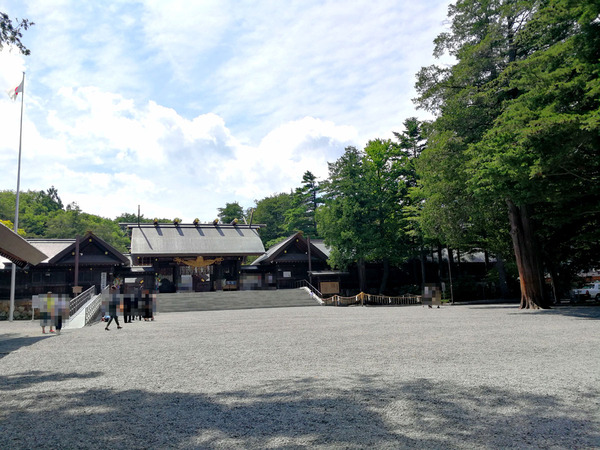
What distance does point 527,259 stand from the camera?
64.0 feet

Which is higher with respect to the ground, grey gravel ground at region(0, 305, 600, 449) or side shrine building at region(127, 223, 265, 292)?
side shrine building at region(127, 223, 265, 292)

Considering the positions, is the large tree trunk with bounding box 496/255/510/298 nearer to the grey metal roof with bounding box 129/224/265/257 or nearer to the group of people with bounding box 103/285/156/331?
the grey metal roof with bounding box 129/224/265/257

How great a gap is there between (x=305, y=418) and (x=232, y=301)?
2568cm

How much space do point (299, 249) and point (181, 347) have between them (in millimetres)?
29132

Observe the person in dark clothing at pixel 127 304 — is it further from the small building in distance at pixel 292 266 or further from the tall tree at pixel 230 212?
the tall tree at pixel 230 212

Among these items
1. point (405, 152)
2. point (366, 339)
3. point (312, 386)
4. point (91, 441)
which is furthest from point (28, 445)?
point (405, 152)

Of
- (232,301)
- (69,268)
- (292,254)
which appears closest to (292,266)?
(292,254)

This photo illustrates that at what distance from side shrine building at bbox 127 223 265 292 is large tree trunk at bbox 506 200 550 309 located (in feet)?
76.1

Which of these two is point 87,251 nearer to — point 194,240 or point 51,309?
point 194,240

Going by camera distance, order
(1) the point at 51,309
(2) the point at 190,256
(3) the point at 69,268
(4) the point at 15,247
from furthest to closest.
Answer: (2) the point at 190,256
(3) the point at 69,268
(1) the point at 51,309
(4) the point at 15,247

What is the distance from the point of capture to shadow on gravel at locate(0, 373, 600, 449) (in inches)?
150

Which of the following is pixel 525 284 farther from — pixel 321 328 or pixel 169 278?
pixel 169 278

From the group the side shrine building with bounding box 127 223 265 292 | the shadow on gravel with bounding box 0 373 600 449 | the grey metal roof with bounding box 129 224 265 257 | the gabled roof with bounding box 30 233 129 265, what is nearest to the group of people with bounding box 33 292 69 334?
the shadow on gravel with bounding box 0 373 600 449

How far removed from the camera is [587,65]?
13.5 metres
